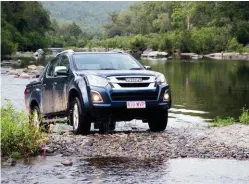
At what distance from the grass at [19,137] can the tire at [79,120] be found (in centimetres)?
193

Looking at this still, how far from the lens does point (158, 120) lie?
12.7 meters

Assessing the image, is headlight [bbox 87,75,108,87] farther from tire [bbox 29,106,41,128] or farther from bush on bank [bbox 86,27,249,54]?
bush on bank [bbox 86,27,249,54]

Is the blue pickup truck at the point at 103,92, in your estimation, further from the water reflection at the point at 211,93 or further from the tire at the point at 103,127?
the water reflection at the point at 211,93

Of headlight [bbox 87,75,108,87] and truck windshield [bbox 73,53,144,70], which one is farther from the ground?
truck windshield [bbox 73,53,144,70]

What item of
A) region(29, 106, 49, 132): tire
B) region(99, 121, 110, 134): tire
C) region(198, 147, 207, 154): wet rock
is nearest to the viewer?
region(198, 147, 207, 154): wet rock

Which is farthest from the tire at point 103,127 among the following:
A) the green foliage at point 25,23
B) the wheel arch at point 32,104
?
the green foliage at point 25,23

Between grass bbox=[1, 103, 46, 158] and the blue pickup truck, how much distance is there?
123cm

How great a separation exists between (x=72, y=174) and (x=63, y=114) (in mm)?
4735

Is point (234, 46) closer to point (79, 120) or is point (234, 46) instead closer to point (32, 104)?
point (32, 104)

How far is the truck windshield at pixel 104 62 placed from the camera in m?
12.8

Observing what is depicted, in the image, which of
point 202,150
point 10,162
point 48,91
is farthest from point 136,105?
point 10,162

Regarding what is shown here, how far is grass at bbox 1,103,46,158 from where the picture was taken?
9297 millimetres

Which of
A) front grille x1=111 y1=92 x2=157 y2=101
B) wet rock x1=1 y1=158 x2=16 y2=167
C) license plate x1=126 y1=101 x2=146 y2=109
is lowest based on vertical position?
wet rock x1=1 y1=158 x2=16 y2=167

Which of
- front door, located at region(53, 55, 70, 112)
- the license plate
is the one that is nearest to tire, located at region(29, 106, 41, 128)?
front door, located at region(53, 55, 70, 112)
